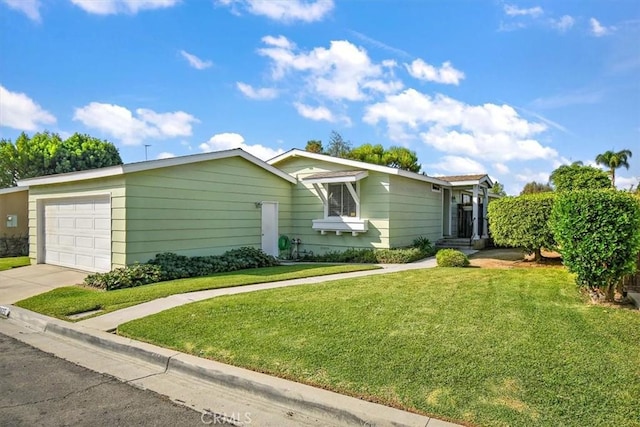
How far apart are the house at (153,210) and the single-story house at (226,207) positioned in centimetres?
3

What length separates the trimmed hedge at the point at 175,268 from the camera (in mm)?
9078

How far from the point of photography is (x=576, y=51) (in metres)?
12.2

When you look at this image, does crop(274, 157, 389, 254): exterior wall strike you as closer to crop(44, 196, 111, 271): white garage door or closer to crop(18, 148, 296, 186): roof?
crop(18, 148, 296, 186): roof

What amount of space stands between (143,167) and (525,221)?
429 inches

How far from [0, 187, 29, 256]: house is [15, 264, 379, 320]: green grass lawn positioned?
11366 millimetres

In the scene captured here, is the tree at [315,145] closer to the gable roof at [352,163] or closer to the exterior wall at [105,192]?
the gable roof at [352,163]

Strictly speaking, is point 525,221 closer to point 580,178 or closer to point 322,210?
point 322,210

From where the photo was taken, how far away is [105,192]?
34.4ft

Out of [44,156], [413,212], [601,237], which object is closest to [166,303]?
[601,237]

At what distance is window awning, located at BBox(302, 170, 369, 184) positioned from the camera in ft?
43.3

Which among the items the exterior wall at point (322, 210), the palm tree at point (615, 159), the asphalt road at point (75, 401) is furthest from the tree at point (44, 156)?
the palm tree at point (615, 159)

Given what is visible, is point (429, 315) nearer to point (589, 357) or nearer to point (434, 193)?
point (589, 357)

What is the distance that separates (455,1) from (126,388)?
37.3 ft

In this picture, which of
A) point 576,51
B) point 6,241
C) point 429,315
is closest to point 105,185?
point 429,315
